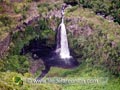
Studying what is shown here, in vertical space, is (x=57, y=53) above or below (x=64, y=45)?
below

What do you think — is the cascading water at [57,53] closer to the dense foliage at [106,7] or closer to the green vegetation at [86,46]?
the green vegetation at [86,46]

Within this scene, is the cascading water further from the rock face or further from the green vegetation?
the rock face

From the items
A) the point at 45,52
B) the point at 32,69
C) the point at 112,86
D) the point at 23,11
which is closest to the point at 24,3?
the point at 23,11

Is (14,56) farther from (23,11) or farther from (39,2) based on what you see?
(39,2)

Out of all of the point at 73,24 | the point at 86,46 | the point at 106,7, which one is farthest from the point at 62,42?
the point at 106,7

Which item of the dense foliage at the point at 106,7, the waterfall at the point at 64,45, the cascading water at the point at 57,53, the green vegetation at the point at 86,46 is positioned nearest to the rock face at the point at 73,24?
the green vegetation at the point at 86,46

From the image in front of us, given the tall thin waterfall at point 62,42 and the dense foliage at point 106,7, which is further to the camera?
the dense foliage at point 106,7

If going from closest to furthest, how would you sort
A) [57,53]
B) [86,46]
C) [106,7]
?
[86,46], [57,53], [106,7]

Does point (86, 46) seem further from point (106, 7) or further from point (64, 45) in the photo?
point (106, 7)

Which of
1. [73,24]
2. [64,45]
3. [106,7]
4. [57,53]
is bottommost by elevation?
[57,53]

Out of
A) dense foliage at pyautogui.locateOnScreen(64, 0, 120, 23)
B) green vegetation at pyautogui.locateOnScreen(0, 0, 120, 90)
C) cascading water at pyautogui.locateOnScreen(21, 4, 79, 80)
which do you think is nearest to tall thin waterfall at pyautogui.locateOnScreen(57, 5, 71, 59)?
cascading water at pyautogui.locateOnScreen(21, 4, 79, 80)

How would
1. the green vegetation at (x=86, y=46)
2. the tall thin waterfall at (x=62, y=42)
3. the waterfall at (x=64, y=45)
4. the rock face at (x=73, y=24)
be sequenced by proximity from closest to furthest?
the green vegetation at (x=86, y=46)
the rock face at (x=73, y=24)
the waterfall at (x=64, y=45)
the tall thin waterfall at (x=62, y=42)

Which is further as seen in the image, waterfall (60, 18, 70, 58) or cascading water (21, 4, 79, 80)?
waterfall (60, 18, 70, 58)
